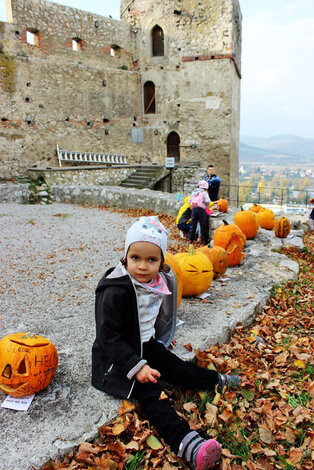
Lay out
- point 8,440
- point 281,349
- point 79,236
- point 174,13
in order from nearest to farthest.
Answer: point 8,440 < point 281,349 < point 79,236 < point 174,13

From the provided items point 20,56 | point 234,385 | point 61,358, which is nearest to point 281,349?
point 234,385

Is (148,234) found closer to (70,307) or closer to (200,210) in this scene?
(70,307)

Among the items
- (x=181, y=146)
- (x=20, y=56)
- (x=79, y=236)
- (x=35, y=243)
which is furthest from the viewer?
(x=181, y=146)

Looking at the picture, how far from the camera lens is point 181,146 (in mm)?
19984

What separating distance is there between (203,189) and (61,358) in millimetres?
4920

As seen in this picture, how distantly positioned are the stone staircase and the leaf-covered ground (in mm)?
12365

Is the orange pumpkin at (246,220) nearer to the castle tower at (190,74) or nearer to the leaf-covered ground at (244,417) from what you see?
the leaf-covered ground at (244,417)

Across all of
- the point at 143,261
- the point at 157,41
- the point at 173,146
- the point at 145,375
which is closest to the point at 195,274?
the point at 143,261

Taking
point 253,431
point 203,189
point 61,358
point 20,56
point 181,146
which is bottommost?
point 253,431

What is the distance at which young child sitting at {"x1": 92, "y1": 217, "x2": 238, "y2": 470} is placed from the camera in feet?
6.95

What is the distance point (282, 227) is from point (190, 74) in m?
15.1

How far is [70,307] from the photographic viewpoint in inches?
152

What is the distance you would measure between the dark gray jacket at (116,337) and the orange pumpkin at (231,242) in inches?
118

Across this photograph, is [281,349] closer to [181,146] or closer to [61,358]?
[61,358]
